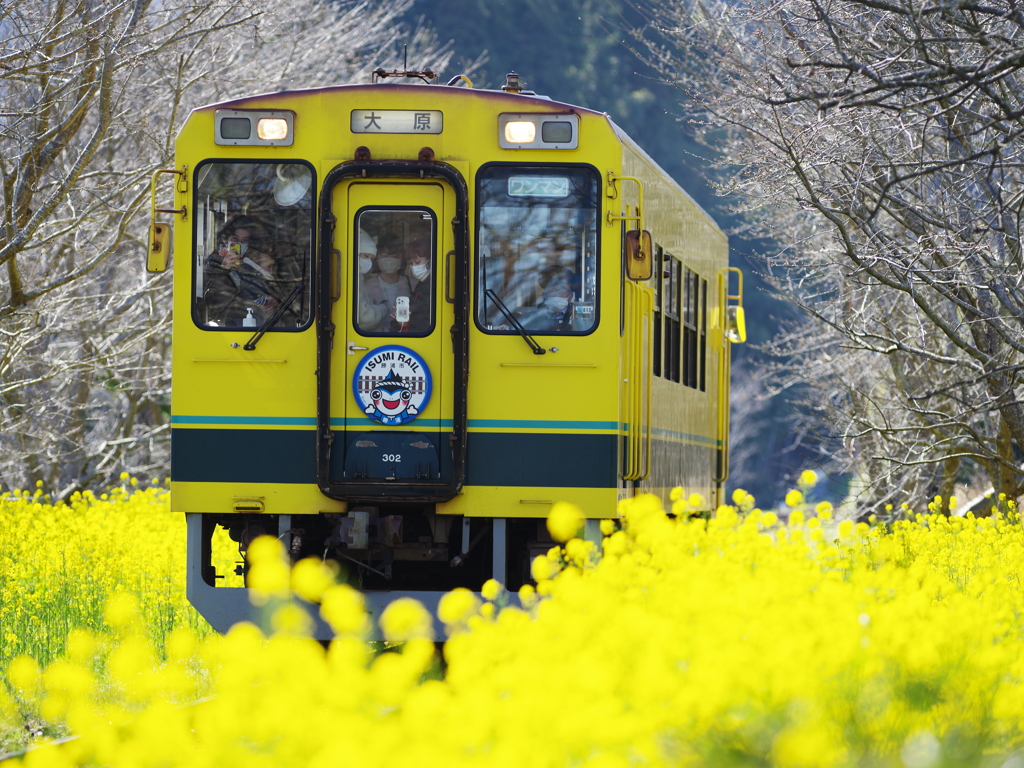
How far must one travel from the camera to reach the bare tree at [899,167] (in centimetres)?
768

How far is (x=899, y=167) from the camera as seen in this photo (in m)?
10.8

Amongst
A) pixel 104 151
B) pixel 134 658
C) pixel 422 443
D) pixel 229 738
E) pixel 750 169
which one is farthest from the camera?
pixel 104 151

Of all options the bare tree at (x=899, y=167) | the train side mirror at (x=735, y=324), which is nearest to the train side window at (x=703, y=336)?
the bare tree at (x=899, y=167)

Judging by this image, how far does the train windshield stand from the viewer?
7.82 m

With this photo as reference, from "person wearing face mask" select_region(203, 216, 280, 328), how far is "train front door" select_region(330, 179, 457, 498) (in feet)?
1.26

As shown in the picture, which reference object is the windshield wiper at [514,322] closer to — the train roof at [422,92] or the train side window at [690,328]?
the train roof at [422,92]

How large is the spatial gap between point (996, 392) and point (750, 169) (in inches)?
118

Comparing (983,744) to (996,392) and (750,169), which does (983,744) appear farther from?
(996,392)

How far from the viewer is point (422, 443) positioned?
780cm

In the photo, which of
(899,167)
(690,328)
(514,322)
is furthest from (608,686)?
(899,167)

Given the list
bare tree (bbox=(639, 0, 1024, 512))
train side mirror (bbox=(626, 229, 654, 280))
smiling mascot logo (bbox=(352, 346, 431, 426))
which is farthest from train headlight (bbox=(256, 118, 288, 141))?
bare tree (bbox=(639, 0, 1024, 512))

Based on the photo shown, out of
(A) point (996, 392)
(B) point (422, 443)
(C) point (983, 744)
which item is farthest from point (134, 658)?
(A) point (996, 392)

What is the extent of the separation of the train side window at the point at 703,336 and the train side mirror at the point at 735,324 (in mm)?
972

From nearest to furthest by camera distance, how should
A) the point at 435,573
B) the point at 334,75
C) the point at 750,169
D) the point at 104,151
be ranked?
the point at 435,573 → the point at 750,169 → the point at 104,151 → the point at 334,75
